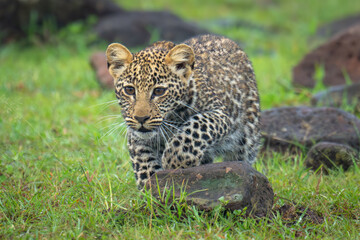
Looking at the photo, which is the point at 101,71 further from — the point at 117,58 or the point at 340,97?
the point at 117,58

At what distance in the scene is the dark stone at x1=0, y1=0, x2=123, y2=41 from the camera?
17.0 m

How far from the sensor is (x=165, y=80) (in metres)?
6.07

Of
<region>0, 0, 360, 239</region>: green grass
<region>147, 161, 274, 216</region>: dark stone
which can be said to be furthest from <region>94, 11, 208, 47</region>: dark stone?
<region>147, 161, 274, 216</region>: dark stone

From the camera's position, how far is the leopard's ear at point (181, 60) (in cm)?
615

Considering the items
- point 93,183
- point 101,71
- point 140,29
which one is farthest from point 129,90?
point 140,29

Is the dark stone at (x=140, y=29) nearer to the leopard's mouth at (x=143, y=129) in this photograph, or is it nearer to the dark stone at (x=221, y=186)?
the leopard's mouth at (x=143, y=129)

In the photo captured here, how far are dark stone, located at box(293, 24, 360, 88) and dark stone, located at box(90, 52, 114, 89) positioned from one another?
4161 millimetres

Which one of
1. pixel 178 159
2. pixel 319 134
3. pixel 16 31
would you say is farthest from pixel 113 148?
pixel 16 31

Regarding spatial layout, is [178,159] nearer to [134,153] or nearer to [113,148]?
[134,153]

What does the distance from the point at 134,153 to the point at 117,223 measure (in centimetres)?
119

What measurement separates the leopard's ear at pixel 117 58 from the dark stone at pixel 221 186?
4.33 feet

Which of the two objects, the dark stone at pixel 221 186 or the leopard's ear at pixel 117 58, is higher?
the leopard's ear at pixel 117 58

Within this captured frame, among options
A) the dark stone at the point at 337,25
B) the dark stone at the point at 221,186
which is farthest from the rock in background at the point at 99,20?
the dark stone at the point at 221,186

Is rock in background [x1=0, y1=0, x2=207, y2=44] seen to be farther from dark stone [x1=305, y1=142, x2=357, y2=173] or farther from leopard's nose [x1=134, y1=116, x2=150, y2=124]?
leopard's nose [x1=134, y1=116, x2=150, y2=124]
